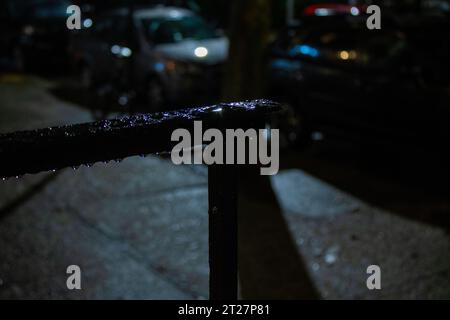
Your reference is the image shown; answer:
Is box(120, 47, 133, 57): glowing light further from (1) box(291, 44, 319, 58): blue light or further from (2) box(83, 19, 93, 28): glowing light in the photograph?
(1) box(291, 44, 319, 58): blue light

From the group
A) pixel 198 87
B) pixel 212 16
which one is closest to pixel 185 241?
pixel 198 87

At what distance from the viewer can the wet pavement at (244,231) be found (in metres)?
4.68

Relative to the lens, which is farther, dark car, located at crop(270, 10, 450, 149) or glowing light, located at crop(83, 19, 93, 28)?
glowing light, located at crop(83, 19, 93, 28)

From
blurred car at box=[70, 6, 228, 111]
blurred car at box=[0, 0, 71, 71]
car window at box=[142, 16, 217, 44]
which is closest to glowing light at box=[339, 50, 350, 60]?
blurred car at box=[70, 6, 228, 111]

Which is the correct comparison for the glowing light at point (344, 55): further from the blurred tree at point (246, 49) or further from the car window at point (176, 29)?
the car window at point (176, 29)

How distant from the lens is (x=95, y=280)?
4.68 m

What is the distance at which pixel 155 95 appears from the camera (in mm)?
10688

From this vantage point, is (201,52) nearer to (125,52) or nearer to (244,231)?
(125,52)

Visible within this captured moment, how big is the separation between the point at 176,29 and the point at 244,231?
21.0ft

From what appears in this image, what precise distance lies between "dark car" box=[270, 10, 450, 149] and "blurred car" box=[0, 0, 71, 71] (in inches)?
346

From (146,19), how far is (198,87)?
2248 millimetres

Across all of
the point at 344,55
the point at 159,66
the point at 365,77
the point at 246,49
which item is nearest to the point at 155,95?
the point at 159,66

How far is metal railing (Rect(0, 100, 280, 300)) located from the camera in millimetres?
1846

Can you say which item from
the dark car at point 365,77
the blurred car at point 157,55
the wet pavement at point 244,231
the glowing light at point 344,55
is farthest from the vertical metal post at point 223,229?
the blurred car at point 157,55
